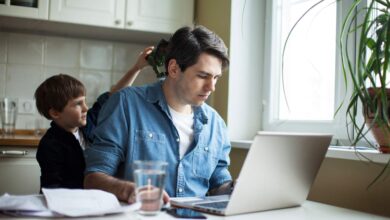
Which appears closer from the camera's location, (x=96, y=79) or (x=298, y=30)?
(x=298, y=30)

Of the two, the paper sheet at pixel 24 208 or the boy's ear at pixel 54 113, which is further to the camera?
the boy's ear at pixel 54 113

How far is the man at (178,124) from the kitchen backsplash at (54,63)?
143 cm

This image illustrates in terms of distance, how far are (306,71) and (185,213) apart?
1360 mm

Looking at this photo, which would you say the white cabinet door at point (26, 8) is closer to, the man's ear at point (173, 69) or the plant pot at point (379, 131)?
the man's ear at point (173, 69)

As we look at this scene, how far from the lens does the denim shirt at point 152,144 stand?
4.61 feet

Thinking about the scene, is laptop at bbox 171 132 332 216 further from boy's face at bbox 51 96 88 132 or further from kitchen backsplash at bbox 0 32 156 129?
kitchen backsplash at bbox 0 32 156 129

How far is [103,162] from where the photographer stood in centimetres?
135

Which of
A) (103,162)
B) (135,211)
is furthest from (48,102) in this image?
(135,211)

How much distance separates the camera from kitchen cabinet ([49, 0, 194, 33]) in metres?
2.50

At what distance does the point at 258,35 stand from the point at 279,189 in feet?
4.86

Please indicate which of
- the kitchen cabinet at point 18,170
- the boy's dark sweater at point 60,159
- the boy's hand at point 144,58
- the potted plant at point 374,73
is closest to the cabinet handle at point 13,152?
the kitchen cabinet at point 18,170

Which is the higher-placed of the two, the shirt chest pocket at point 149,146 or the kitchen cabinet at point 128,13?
the kitchen cabinet at point 128,13

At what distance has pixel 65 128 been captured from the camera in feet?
5.91

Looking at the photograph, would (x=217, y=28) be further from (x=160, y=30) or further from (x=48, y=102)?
(x=48, y=102)
